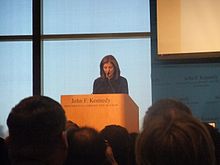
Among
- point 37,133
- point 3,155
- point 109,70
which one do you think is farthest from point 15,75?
point 37,133

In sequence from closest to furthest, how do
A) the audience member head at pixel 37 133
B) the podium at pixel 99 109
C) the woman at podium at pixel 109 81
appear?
the audience member head at pixel 37 133
the podium at pixel 99 109
the woman at podium at pixel 109 81

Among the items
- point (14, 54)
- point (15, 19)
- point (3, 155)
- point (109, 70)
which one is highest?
point (15, 19)

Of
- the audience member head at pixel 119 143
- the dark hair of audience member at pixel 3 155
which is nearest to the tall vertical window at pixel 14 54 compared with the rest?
the audience member head at pixel 119 143

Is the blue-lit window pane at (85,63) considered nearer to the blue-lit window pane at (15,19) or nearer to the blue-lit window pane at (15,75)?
the blue-lit window pane at (15,75)

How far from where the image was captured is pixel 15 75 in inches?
228

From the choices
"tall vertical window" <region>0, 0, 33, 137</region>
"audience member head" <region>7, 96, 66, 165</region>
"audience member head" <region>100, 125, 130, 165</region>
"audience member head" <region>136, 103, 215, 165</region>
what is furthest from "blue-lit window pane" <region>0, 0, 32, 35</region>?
"audience member head" <region>136, 103, 215, 165</region>

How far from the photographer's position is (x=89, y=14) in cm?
587

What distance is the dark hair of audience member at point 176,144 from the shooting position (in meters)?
1.03

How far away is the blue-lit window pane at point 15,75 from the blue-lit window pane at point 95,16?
41 centimetres

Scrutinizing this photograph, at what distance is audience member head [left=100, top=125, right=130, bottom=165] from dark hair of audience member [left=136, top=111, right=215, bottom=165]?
105 cm

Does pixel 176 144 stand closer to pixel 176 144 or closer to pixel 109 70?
pixel 176 144

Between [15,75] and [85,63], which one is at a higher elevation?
[85,63]

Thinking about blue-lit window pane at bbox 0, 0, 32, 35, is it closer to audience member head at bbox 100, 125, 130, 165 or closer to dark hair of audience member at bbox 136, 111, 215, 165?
audience member head at bbox 100, 125, 130, 165

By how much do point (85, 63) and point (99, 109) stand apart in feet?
8.51
